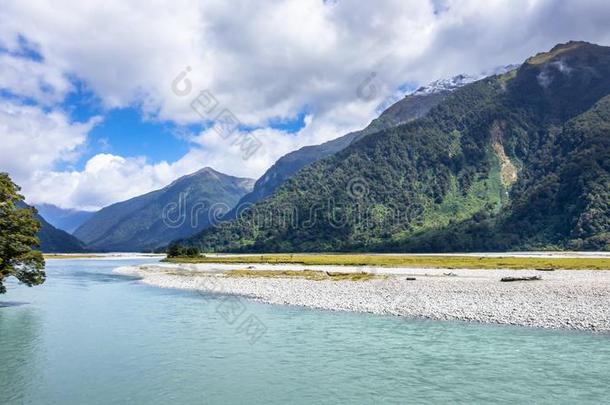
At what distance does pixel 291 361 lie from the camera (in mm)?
28766

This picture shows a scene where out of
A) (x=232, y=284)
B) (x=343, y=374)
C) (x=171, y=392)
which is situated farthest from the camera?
(x=232, y=284)

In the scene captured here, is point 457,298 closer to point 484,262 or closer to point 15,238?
point 15,238

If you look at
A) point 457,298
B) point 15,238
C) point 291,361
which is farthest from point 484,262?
point 15,238

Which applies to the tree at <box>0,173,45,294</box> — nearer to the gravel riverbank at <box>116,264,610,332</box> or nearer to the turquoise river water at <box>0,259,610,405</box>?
the turquoise river water at <box>0,259,610,405</box>

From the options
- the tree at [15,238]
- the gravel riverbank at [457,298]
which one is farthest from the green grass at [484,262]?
the tree at [15,238]

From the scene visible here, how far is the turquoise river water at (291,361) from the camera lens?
22562 mm

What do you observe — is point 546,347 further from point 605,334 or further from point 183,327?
point 183,327

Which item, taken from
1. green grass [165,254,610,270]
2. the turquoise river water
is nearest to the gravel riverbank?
the turquoise river water

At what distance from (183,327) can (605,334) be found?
33391mm

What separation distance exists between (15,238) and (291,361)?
34513 millimetres

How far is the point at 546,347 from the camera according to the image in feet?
100

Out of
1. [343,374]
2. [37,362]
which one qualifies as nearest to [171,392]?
[343,374]

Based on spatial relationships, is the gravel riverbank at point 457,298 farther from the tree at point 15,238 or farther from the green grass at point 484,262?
the green grass at point 484,262

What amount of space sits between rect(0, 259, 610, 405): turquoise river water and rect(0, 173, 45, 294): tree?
470 centimetres
